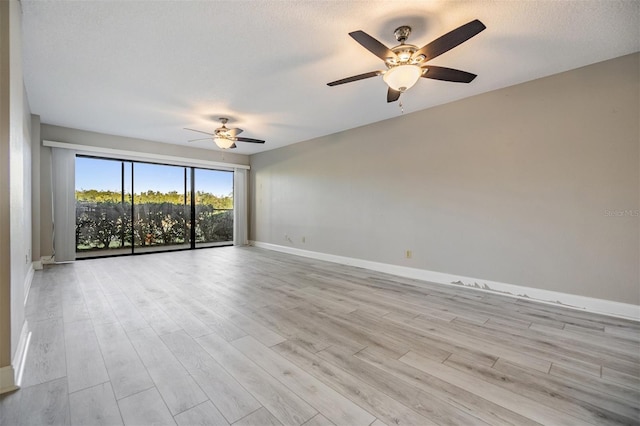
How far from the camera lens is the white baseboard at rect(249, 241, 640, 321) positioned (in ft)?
9.20

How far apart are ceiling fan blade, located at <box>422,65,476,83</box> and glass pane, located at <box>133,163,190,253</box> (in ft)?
20.8

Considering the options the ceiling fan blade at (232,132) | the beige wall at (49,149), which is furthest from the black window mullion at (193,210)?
the ceiling fan blade at (232,132)

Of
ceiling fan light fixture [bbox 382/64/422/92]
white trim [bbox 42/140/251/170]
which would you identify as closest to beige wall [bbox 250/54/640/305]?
ceiling fan light fixture [bbox 382/64/422/92]

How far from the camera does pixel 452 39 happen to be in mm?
1981

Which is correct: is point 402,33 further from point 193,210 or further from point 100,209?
point 100,209

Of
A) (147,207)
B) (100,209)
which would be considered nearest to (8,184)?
(100,209)

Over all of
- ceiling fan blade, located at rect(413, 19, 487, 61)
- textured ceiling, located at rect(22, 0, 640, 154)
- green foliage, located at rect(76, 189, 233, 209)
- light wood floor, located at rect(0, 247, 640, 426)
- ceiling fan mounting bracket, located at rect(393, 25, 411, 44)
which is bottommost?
light wood floor, located at rect(0, 247, 640, 426)

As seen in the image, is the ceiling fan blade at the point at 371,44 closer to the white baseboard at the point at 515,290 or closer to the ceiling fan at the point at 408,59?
the ceiling fan at the point at 408,59

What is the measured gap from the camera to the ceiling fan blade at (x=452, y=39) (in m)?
1.79

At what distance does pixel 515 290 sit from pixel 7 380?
15.4ft

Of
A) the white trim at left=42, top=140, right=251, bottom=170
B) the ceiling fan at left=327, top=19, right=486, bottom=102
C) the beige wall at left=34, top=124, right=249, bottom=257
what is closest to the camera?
the ceiling fan at left=327, top=19, right=486, bottom=102

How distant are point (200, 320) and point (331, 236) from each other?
11.1 feet

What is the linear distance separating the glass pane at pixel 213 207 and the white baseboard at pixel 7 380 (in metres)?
5.85

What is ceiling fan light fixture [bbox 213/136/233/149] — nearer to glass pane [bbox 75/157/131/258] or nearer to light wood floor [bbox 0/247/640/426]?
light wood floor [bbox 0/247/640/426]
